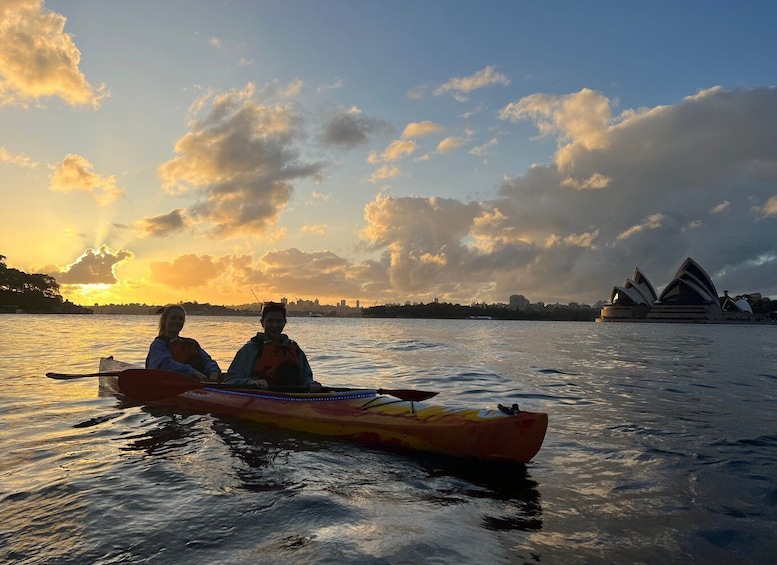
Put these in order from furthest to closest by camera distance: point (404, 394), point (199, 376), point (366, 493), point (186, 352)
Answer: point (186, 352), point (199, 376), point (404, 394), point (366, 493)

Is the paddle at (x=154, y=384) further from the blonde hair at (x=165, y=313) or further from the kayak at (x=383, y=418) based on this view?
the blonde hair at (x=165, y=313)

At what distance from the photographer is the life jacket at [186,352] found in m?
10.8

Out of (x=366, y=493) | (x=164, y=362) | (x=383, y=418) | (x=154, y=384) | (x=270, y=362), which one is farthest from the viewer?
(x=164, y=362)

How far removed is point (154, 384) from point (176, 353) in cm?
137

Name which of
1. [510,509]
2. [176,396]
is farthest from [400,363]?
[510,509]

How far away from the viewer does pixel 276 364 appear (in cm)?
919

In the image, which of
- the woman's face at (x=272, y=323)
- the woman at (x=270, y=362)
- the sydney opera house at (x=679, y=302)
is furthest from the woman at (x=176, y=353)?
the sydney opera house at (x=679, y=302)

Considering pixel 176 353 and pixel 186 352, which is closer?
pixel 176 353

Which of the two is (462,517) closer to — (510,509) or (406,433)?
(510,509)

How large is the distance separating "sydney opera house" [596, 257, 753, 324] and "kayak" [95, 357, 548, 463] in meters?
137

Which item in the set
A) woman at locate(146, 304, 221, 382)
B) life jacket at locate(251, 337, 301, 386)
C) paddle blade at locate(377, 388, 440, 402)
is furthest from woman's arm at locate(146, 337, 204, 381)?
paddle blade at locate(377, 388, 440, 402)

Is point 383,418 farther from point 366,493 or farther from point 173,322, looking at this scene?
point 173,322

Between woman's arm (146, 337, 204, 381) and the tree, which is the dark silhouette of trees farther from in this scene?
woman's arm (146, 337, 204, 381)

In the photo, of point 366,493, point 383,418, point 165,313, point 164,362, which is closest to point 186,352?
point 164,362
